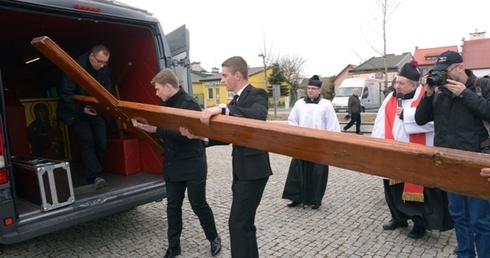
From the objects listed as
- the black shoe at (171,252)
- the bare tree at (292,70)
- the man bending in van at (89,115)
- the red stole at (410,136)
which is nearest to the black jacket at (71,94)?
the man bending in van at (89,115)

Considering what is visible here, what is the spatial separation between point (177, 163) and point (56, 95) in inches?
164

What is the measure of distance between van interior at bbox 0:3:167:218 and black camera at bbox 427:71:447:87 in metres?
2.96

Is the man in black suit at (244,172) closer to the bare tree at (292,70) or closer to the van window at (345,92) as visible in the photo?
the van window at (345,92)

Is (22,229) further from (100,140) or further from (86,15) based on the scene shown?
(86,15)

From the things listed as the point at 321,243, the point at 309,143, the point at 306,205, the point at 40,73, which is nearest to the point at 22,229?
the point at 309,143

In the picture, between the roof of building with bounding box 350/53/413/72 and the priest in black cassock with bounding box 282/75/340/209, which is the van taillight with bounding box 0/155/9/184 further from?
the roof of building with bounding box 350/53/413/72

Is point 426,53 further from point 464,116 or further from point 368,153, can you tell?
point 368,153

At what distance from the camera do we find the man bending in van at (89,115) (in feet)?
12.9

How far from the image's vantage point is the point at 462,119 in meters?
2.79

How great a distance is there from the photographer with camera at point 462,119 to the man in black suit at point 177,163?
2166mm

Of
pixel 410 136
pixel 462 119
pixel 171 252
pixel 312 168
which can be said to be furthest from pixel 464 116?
pixel 171 252

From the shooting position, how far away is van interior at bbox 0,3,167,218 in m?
3.67

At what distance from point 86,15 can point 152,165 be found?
7.14 ft

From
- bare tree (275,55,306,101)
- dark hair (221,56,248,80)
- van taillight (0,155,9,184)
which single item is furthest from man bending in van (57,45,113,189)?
bare tree (275,55,306,101)
